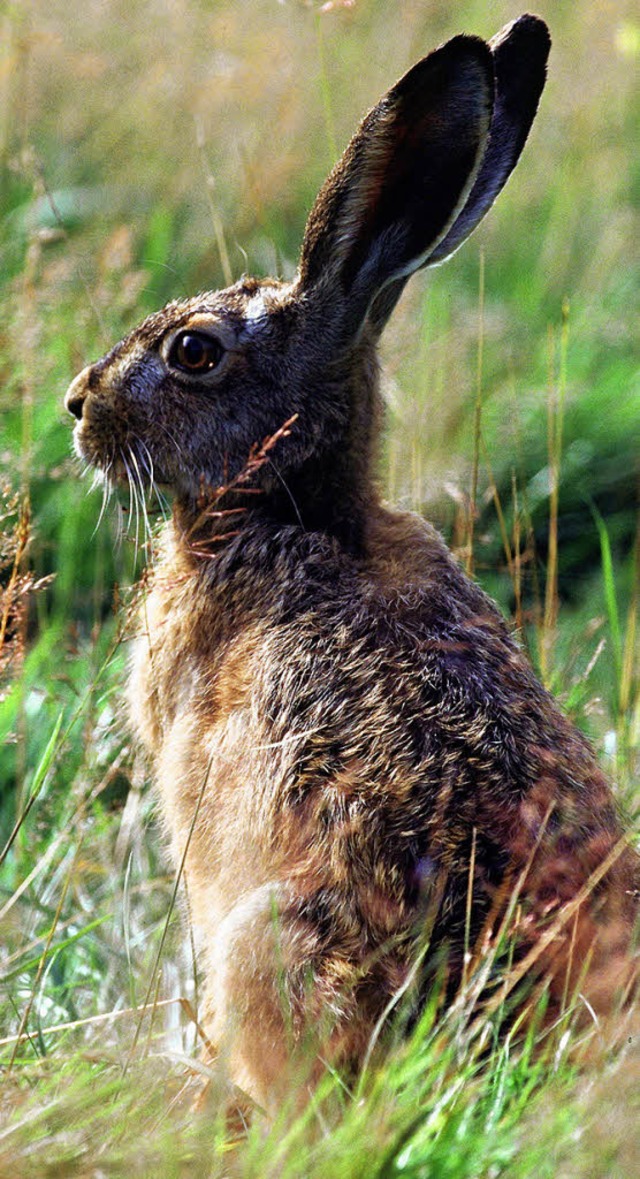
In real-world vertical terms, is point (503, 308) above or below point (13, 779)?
above

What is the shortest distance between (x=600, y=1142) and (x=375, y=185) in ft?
7.02

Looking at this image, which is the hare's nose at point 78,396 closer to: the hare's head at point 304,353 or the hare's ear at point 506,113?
the hare's head at point 304,353

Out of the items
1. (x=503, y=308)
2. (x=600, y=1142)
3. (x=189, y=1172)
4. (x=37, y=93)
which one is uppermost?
(x=37, y=93)

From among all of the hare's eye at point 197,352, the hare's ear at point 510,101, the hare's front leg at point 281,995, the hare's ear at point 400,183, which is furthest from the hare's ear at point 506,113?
the hare's front leg at point 281,995

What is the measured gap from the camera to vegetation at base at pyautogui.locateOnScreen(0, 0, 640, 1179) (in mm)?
2502

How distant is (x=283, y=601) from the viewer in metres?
3.45

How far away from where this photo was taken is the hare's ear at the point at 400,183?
339 centimetres

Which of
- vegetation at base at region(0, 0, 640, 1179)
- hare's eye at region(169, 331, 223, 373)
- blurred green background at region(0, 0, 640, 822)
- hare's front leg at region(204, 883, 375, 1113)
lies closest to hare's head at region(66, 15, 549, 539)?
hare's eye at region(169, 331, 223, 373)

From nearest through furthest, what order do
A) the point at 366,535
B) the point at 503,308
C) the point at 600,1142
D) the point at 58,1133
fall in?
the point at 600,1142, the point at 58,1133, the point at 366,535, the point at 503,308

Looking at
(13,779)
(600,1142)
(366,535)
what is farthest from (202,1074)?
(13,779)

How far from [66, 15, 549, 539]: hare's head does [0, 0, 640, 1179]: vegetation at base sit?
0.29 meters

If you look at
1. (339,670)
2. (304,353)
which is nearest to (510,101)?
(304,353)

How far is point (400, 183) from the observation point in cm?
362

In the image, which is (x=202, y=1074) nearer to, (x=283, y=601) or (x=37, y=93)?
(x=283, y=601)
